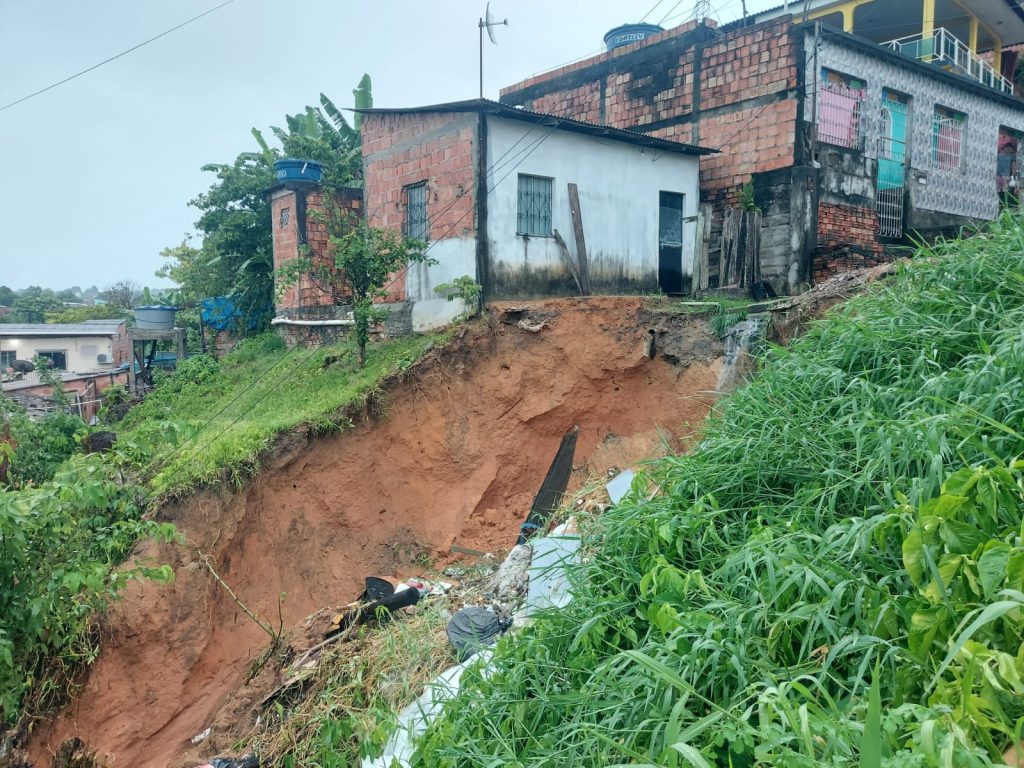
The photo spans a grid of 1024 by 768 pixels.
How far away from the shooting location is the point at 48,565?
5102 millimetres

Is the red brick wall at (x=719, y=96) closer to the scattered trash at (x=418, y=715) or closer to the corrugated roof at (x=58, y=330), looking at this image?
the scattered trash at (x=418, y=715)

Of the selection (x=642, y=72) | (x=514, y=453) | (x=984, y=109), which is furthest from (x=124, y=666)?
(x=984, y=109)

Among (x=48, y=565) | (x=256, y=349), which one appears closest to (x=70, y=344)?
(x=256, y=349)

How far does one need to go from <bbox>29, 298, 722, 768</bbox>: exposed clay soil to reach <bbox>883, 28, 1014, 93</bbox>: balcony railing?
11.0 meters

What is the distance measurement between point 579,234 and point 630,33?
792 centimetres

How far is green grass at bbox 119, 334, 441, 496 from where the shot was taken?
298 inches

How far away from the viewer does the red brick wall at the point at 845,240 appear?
11.4 m

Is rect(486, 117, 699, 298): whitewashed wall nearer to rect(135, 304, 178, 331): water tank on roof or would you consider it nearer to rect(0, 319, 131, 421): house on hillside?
rect(135, 304, 178, 331): water tank on roof

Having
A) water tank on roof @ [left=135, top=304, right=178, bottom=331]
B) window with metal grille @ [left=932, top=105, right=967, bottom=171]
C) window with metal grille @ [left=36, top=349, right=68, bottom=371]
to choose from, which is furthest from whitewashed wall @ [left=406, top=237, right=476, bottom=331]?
window with metal grille @ [left=36, top=349, right=68, bottom=371]

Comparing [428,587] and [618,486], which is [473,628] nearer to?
[618,486]

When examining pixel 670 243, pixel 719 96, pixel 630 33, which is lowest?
pixel 670 243

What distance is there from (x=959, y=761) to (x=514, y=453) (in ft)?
27.0

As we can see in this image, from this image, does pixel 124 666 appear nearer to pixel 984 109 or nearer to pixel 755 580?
pixel 755 580

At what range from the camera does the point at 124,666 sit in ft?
21.7
